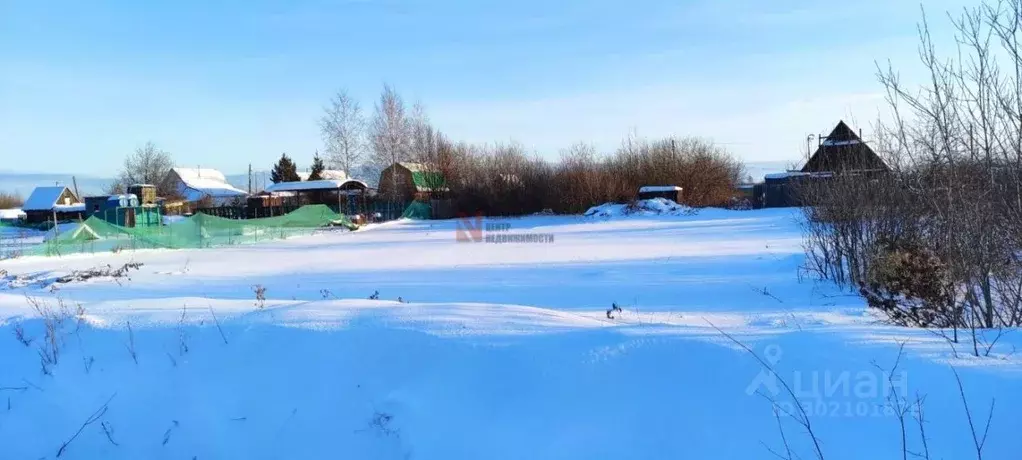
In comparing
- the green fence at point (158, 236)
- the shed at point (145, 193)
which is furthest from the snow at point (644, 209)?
the shed at point (145, 193)

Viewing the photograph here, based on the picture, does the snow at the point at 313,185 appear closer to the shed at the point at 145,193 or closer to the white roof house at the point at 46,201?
the shed at the point at 145,193

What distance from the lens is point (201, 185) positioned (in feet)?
177

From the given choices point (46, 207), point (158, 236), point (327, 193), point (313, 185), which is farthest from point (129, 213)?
point (46, 207)

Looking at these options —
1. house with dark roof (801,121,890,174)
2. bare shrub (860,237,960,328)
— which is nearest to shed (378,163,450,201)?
house with dark roof (801,121,890,174)

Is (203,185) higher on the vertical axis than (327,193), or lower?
higher

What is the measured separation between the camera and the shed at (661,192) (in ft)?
118

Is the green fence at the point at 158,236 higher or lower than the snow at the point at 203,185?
lower

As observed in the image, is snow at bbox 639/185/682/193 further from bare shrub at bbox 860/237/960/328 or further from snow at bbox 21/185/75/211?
snow at bbox 21/185/75/211

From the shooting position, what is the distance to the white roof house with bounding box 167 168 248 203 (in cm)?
4717

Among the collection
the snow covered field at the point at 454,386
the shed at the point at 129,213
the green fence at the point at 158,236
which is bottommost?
the snow covered field at the point at 454,386

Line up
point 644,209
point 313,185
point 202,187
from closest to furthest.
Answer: point 644,209 < point 313,185 < point 202,187

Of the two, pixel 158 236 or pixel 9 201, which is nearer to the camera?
pixel 158 236

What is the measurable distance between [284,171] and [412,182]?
2420cm

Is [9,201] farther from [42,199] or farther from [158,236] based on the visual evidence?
[158,236]
